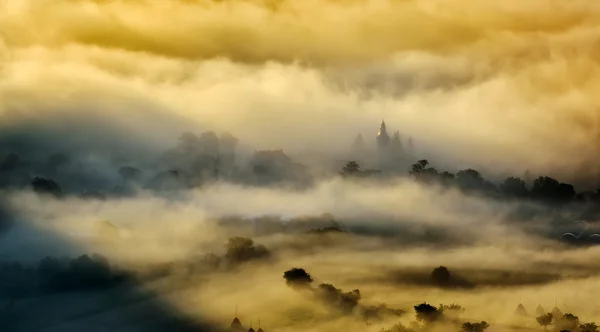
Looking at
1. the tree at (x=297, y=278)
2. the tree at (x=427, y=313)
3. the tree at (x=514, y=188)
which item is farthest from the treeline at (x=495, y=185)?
the tree at (x=427, y=313)

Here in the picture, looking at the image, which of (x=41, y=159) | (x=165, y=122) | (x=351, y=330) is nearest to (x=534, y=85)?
(x=351, y=330)

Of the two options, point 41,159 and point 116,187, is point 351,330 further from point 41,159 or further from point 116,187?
point 41,159

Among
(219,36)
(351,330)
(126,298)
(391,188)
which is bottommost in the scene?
(351,330)

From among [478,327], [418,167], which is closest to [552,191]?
[418,167]

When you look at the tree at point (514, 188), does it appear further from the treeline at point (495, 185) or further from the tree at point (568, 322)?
the tree at point (568, 322)

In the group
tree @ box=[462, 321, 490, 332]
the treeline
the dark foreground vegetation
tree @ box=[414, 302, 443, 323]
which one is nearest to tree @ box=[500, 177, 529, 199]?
the treeline

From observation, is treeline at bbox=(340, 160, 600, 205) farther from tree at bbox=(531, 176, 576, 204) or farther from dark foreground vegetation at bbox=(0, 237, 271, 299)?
dark foreground vegetation at bbox=(0, 237, 271, 299)
